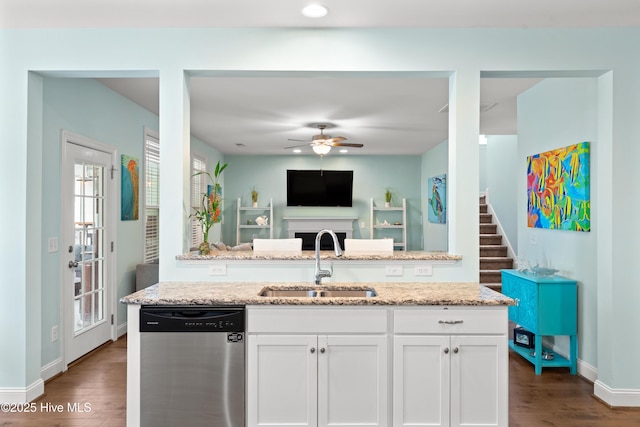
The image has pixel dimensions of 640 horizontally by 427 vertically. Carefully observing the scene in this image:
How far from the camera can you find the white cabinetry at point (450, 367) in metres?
2.32

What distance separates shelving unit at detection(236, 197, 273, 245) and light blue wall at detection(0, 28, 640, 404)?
5948mm

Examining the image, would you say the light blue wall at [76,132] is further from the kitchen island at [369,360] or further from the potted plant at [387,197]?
the potted plant at [387,197]

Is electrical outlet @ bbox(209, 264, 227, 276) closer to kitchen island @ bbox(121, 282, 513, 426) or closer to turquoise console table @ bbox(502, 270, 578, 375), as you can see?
kitchen island @ bbox(121, 282, 513, 426)

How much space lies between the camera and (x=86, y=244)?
4.07m

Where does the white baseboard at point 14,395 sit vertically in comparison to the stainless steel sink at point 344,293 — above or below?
below

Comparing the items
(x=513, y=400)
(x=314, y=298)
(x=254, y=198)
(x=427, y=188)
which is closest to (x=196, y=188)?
(x=254, y=198)

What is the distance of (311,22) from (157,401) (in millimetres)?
2516

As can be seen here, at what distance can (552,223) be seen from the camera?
12.9 ft

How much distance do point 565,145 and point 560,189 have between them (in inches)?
15.3

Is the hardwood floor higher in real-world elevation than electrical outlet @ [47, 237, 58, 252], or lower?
lower

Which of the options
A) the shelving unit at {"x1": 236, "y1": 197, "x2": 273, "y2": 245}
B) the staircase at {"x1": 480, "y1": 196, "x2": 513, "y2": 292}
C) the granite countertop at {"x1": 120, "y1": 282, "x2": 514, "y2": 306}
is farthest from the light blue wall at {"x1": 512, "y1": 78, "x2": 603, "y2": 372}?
the shelving unit at {"x1": 236, "y1": 197, "x2": 273, "y2": 245}

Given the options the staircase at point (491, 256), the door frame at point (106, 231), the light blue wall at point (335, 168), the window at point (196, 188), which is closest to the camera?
the door frame at point (106, 231)

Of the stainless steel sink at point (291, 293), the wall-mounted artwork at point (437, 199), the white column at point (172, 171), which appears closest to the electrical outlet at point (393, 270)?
the stainless steel sink at point (291, 293)

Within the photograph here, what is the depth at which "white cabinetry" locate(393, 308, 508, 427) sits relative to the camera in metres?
2.32
